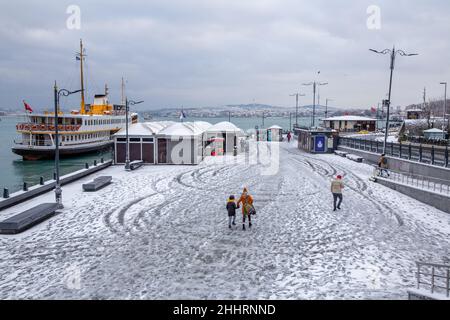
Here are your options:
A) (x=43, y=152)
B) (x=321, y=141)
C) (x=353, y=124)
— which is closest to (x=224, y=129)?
(x=321, y=141)

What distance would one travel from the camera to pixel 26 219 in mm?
14594

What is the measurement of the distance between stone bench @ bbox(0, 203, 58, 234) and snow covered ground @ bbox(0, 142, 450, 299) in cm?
37

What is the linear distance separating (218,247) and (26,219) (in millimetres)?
7690

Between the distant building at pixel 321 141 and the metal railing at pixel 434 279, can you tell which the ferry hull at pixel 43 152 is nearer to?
the distant building at pixel 321 141

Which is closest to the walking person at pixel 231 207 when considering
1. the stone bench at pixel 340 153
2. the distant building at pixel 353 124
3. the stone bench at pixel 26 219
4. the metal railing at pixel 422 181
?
the stone bench at pixel 26 219

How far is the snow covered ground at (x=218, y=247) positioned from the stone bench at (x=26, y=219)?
1.20 feet

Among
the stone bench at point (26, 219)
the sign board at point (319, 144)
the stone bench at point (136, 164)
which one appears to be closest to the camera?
the stone bench at point (26, 219)

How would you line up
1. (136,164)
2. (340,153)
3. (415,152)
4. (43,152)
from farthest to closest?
(43,152) → (340,153) → (136,164) → (415,152)

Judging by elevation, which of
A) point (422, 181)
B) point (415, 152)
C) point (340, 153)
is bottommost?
point (340, 153)

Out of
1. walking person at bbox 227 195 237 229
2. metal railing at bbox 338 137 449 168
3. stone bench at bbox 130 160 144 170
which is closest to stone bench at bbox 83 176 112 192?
stone bench at bbox 130 160 144 170

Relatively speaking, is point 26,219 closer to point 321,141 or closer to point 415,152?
point 415,152

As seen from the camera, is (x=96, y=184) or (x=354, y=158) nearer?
(x=96, y=184)

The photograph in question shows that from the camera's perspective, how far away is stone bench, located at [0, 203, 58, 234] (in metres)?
14.0

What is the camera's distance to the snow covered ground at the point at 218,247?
9.69m
